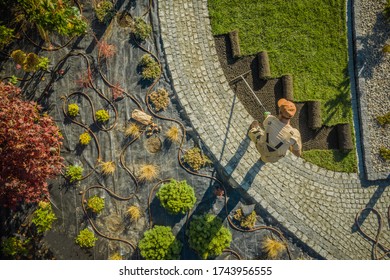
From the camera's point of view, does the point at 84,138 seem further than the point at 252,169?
No

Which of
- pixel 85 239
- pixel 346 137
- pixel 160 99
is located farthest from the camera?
pixel 346 137

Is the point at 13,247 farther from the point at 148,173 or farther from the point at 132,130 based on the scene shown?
the point at 132,130

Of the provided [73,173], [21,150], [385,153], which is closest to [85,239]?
[73,173]

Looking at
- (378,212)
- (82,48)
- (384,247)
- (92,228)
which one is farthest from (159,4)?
Answer: (384,247)

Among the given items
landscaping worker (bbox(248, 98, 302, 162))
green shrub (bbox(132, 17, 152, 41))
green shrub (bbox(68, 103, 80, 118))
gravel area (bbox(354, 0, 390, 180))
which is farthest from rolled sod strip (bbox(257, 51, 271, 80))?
green shrub (bbox(68, 103, 80, 118))

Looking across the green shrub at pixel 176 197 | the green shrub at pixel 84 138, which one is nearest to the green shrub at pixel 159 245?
the green shrub at pixel 176 197

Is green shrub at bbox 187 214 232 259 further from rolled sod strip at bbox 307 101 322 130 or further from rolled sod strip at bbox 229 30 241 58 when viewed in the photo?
rolled sod strip at bbox 229 30 241 58
